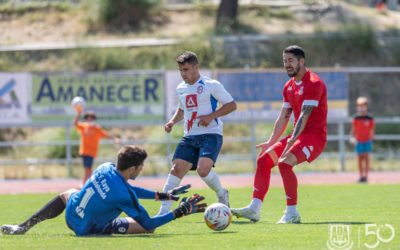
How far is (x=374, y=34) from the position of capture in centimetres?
4244

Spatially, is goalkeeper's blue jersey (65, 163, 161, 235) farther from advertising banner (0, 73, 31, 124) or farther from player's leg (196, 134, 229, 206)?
advertising banner (0, 73, 31, 124)

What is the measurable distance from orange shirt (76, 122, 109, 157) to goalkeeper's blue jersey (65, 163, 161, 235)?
12.2 meters

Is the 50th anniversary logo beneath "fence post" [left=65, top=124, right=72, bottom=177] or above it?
above

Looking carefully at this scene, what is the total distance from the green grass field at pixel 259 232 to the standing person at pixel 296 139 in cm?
32

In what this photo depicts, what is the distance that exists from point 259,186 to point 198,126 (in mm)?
1285

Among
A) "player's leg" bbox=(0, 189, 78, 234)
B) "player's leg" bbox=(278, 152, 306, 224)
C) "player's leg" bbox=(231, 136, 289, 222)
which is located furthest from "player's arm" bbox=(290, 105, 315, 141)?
"player's leg" bbox=(0, 189, 78, 234)

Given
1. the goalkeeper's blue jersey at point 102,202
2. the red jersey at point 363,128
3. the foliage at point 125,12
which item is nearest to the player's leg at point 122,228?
the goalkeeper's blue jersey at point 102,202

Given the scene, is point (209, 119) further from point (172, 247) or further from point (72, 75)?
point (72, 75)

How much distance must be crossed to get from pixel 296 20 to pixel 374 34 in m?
4.64

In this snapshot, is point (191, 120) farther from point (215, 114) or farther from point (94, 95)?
point (94, 95)

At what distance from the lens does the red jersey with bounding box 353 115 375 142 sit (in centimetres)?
2511

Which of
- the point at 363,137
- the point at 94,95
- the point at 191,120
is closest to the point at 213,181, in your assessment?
the point at 191,120

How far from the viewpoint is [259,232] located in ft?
38.5

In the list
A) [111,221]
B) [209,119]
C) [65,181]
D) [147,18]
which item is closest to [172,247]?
Result: [111,221]
